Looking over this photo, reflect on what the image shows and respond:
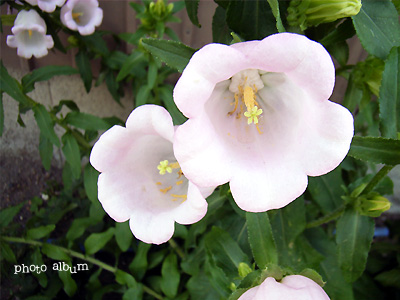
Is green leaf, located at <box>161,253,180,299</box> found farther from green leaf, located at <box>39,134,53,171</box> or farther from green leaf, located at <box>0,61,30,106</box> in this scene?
green leaf, located at <box>0,61,30,106</box>

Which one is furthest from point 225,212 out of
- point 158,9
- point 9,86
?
point 9,86

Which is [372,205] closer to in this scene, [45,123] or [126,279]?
[126,279]

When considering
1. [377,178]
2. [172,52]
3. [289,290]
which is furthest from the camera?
[377,178]

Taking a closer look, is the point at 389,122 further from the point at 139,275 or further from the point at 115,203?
the point at 139,275

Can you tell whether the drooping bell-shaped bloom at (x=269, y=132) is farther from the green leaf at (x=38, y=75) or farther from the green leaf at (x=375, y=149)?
the green leaf at (x=38, y=75)

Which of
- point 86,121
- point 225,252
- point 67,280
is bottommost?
point 67,280

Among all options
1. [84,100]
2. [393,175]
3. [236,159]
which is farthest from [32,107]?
[393,175]

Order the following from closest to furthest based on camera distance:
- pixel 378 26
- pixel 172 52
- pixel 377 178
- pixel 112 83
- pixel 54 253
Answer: pixel 172 52 → pixel 378 26 → pixel 377 178 → pixel 54 253 → pixel 112 83
